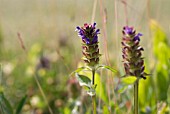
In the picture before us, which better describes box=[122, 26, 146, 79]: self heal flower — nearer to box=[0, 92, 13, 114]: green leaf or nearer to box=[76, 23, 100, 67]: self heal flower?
box=[76, 23, 100, 67]: self heal flower

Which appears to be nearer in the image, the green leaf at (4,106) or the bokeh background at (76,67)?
the green leaf at (4,106)

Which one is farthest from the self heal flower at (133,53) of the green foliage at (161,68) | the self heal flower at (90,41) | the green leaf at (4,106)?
the green foliage at (161,68)

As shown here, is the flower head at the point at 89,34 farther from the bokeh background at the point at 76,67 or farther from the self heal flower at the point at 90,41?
the bokeh background at the point at 76,67

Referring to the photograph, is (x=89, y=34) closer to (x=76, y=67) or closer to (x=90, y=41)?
(x=90, y=41)

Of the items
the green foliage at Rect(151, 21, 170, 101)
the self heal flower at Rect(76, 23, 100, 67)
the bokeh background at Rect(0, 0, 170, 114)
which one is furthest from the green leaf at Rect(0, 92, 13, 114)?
the green foliage at Rect(151, 21, 170, 101)

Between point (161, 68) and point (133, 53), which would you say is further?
point (161, 68)

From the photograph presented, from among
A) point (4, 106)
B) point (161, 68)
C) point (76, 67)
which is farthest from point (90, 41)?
point (76, 67)

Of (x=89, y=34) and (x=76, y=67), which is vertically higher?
(x=89, y=34)

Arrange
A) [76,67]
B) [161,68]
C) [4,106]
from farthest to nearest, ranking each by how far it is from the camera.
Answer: [76,67], [161,68], [4,106]
